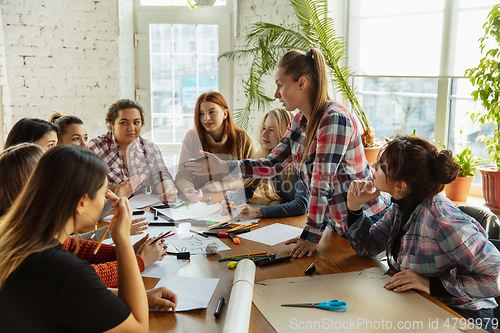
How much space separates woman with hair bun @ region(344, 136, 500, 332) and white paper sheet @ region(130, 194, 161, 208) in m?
1.03

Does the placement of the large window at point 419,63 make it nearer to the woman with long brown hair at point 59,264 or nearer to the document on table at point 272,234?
the document on table at point 272,234

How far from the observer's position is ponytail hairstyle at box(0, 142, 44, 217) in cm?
108

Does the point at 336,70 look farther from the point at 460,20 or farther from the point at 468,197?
the point at 468,197

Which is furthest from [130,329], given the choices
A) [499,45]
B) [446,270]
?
[499,45]

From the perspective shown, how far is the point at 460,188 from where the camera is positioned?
2.70 m

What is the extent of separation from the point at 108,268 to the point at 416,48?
284cm

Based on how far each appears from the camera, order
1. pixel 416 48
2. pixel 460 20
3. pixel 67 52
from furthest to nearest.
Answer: pixel 67 52 < pixel 416 48 < pixel 460 20

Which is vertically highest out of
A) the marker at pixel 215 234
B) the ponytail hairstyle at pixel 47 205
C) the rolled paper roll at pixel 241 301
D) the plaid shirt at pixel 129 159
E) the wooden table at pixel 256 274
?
the ponytail hairstyle at pixel 47 205

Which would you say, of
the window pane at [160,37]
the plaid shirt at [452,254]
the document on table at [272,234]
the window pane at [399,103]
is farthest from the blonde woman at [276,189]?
the window pane at [160,37]

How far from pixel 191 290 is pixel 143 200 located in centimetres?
102

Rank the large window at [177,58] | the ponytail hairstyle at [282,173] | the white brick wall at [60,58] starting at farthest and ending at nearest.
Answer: the large window at [177,58]
the white brick wall at [60,58]
the ponytail hairstyle at [282,173]

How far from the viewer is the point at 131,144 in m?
2.37

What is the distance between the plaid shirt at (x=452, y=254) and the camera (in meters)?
1.05

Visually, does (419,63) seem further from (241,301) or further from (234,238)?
(241,301)
